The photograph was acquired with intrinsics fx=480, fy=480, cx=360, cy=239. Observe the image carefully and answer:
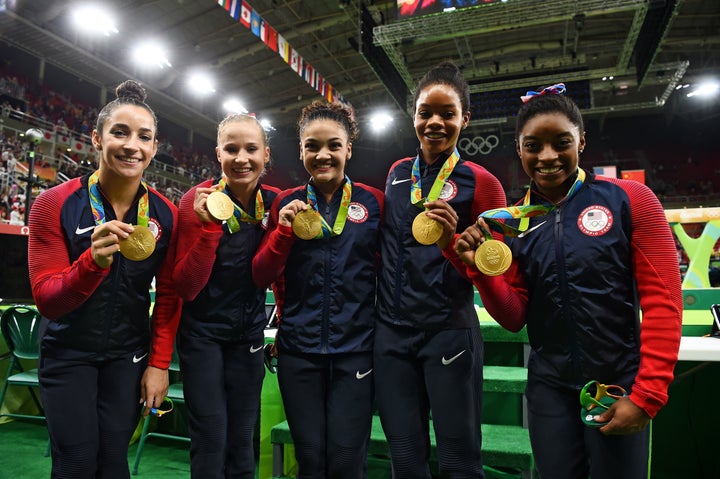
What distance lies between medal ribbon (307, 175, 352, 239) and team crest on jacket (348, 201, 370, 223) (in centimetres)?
3

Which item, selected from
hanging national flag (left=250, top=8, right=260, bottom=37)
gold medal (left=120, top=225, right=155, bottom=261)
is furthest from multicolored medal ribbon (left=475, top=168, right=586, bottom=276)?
hanging national flag (left=250, top=8, right=260, bottom=37)

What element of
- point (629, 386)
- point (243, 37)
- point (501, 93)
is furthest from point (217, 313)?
point (243, 37)

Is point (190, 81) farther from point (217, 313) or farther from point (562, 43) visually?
point (217, 313)

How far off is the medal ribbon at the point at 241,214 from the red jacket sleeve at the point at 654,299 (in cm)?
151

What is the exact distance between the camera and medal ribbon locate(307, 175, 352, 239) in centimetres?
199

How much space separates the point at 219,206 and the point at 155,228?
1.23 ft

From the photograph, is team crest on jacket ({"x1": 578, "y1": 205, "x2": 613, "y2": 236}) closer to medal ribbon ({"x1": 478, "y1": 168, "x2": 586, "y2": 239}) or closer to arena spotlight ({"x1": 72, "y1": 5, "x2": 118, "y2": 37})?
medal ribbon ({"x1": 478, "y1": 168, "x2": 586, "y2": 239})

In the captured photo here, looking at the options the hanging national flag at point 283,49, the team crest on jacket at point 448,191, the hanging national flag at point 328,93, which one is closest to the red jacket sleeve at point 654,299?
the team crest on jacket at point 448,191

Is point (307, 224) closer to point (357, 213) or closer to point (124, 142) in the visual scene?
point (357, 213)

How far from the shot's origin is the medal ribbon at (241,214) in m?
2.14

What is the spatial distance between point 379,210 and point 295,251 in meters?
0.41

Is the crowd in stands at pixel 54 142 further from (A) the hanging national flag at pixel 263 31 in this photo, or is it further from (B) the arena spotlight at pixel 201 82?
(A) the hanging national flag at pixel 263 31

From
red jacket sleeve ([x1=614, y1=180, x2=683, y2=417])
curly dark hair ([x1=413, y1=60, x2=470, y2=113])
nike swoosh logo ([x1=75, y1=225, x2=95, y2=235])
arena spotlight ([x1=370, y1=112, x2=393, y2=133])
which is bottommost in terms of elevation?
red jacket sleeve ([x1=614, y1=180, x2=683, y2=417])

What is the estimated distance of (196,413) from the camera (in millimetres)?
2039
